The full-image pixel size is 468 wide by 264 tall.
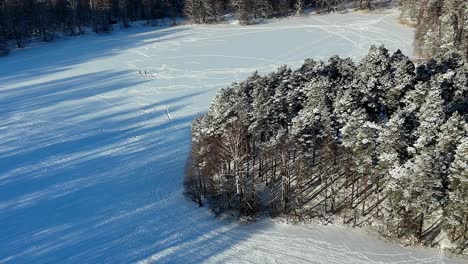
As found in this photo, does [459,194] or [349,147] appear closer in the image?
[459,194]

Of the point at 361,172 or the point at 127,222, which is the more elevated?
the point at 361,172

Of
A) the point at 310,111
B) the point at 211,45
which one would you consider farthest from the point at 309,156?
the point at 211,45

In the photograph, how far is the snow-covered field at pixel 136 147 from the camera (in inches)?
1432

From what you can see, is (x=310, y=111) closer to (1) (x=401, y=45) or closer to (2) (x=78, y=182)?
(2) (x=78, y=182)

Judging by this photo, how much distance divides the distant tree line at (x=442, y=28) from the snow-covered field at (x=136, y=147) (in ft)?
25.5

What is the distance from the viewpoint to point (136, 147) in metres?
55.6

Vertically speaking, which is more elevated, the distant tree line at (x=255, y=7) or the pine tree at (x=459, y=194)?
the distant tree line at (x=255, y=7)

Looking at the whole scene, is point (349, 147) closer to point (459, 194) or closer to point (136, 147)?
point (459, 194)

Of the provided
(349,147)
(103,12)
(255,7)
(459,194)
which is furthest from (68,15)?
(459,194)

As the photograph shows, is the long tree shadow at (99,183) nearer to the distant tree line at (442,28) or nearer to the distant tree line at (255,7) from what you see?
the distant tree line at (442,28)

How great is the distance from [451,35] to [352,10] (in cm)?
5890

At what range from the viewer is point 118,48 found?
107 metres

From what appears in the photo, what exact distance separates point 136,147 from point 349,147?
28.7 metres

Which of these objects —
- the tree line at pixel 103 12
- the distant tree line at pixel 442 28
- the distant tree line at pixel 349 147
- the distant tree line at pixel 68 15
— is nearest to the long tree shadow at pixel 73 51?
the tree line at pixel 103 12
